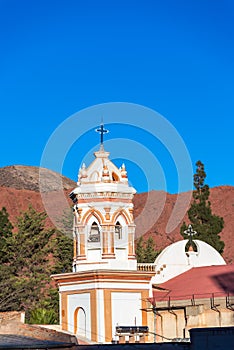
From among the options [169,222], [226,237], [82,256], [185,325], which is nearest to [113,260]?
[82,256]

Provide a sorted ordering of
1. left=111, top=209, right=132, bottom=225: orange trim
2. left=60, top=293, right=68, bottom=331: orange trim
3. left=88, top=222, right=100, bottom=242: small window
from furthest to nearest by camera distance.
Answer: left=60, top=293, right=68, bottom=331: orange trim
left=88, top=222, right=100, bottom=242: small window
left=111, top=209, right=132, bottom=225: orange trim

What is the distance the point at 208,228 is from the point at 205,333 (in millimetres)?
41876

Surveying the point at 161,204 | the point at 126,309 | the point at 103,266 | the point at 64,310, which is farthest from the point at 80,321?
the point at 161,204

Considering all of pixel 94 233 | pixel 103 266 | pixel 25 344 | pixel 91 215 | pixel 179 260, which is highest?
pixel 91 215

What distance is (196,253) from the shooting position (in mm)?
43781

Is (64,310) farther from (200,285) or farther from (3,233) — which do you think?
(3,233)

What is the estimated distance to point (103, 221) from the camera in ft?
128

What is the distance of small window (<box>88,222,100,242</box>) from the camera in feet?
129

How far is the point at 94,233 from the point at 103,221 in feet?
2.89

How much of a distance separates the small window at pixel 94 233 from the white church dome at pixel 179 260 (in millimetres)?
4184

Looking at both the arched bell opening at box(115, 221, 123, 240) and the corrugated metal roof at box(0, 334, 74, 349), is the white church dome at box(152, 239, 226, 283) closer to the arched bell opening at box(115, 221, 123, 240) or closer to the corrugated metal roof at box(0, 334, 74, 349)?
the arched bell opening at box(115, 221, 123, 240)

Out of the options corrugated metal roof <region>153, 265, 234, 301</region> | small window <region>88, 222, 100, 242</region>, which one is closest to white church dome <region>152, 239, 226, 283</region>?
corrugated metal roof <region>153, 265, 234, 301</region>

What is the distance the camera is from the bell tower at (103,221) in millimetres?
38719

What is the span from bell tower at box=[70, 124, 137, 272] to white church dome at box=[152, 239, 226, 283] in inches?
139
